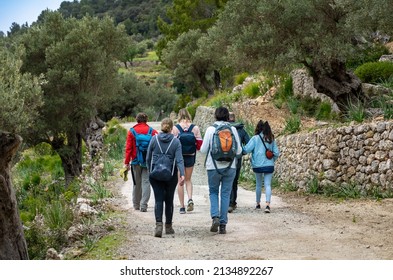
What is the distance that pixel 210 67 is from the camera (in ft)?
140

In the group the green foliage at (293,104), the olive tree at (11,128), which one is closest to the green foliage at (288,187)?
the green foliage at (293,104)

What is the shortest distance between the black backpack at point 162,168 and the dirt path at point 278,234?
3.26 feet

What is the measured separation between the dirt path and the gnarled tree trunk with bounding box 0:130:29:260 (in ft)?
5.21

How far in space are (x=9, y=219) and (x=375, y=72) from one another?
14.1 meters

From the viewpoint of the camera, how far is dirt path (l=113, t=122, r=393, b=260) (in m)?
7.72

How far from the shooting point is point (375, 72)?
61.9ft

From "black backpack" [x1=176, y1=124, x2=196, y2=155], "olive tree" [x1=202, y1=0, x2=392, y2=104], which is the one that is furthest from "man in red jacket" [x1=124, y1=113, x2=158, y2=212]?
"olive tree" [x1=202, y1=0, x2=392, y2=104]

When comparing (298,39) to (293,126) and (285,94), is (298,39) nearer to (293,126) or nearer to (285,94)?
(293,126)

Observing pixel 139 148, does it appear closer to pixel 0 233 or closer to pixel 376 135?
pixel 0 233

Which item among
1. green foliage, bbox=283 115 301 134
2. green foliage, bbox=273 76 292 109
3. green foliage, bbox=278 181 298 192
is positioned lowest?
green foliage, bbox=278 181 298 192

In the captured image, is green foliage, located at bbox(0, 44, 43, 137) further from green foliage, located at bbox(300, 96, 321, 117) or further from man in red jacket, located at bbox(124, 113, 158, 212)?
→ green foliage, located at bbox(300, 96, 321, 117)

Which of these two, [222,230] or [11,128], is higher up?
[11,128]

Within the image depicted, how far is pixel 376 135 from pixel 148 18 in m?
90.6

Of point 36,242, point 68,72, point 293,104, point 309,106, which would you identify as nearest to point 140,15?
point 68,72
